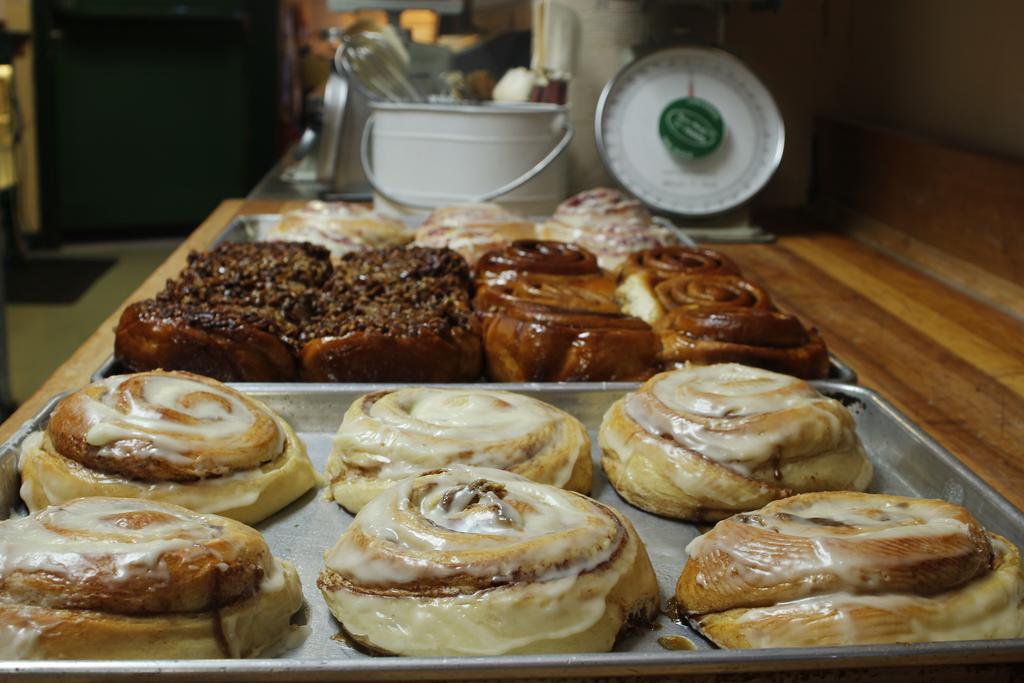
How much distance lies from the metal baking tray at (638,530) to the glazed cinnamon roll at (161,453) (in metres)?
0.06

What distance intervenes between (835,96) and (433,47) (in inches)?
63.8

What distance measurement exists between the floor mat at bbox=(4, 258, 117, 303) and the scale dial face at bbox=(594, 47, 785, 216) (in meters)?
5.01

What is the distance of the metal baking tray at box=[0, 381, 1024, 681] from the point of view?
0.93m

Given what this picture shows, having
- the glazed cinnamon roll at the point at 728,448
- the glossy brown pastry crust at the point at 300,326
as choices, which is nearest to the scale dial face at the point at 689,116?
the glossy brown pastry crust at the point at 300,326

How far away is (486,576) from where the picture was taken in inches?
44.4

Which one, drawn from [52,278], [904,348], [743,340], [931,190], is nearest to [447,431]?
[743,340]

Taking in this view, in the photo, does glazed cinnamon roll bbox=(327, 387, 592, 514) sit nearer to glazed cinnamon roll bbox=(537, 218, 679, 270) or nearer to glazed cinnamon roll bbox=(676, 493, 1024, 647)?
glazed cinnamon roll bbox=(676, 493, 1024, 647)

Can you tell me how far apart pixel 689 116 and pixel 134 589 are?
2485mm

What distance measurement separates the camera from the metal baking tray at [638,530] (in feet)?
3.04

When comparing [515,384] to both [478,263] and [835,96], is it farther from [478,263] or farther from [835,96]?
[835,96]

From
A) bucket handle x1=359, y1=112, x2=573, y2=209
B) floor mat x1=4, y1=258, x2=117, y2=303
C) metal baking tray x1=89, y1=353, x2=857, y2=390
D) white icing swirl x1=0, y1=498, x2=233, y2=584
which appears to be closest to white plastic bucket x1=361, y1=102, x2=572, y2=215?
bucket handle x1=359, y1=112, x2=573, y2=209

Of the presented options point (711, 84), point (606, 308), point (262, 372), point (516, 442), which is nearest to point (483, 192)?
point (711, 84)

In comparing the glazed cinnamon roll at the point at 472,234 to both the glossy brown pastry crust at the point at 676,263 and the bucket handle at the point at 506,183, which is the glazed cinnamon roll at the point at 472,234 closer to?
the bucket handle at the point at 506,183

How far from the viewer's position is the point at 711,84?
3.20 meters
